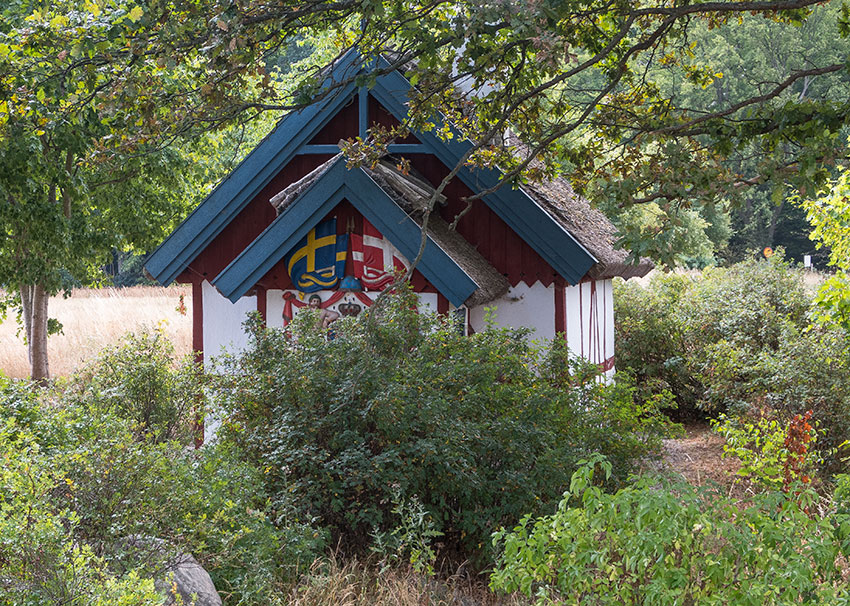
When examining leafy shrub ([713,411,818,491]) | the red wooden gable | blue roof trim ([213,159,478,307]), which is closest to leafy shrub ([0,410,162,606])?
blue roof trim ([213,159,478,307])

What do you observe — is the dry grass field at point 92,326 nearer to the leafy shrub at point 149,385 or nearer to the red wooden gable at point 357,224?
the red wooden gable at point 357,224

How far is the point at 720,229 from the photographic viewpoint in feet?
136

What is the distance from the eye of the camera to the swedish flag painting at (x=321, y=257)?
32.2 ft

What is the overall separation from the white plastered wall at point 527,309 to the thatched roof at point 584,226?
575 mm

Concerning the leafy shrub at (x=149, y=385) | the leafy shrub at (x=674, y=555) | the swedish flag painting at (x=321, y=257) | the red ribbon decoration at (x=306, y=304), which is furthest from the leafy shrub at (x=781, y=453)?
the leafy shrub at (x=149, y=385)

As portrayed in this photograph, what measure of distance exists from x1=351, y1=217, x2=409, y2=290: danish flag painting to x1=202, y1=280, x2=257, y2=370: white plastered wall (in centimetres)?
205

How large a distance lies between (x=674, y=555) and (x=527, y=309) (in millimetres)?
6034

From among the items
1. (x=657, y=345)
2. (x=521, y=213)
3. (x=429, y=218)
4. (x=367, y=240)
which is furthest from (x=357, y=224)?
(x=657, y=345)

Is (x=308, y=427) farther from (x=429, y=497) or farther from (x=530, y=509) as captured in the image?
(x=530, y=509)

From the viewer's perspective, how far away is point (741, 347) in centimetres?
1222

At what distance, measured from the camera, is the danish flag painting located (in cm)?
970

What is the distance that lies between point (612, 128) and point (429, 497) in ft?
11.7

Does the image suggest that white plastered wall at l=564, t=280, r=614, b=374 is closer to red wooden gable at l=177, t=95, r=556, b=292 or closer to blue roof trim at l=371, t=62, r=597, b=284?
red wooden gable at l=177, t=95, r=556, b=292

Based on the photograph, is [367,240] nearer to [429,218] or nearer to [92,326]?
[429,218]
